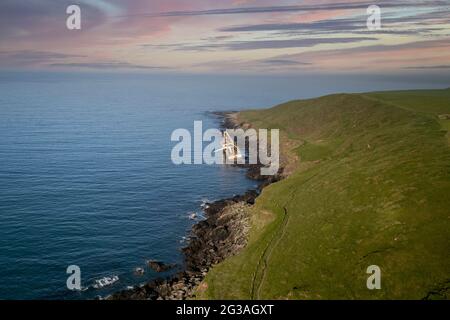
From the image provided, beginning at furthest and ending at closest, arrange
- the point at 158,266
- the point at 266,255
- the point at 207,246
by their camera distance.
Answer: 1. the point at 207,246
2. the point at 158,266
3. the point at 266,255

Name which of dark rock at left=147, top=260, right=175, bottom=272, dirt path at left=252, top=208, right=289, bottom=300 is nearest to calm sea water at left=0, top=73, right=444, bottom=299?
dark rock at left=147, top=260, right=175, bottom=272

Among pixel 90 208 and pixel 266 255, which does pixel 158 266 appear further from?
pixel 90 208

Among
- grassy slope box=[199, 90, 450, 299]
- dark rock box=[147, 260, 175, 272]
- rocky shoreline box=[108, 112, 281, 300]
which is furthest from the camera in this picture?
dark rock box=[147, 260, 175, 272]

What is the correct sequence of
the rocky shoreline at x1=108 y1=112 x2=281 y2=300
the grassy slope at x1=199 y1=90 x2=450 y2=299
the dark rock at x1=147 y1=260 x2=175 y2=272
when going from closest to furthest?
1. the grassy slope at x1=199 y1=90 x2=450 y2=299
2. the rocky shoreline at x1=108 y1=112 x2=281 y2=300
3. the dark rock at x1=147 y1=260 x2=175 y2=272

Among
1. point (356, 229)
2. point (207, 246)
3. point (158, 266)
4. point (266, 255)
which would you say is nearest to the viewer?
point (356, 229)

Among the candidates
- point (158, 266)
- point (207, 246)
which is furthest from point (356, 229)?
point (158, 266)

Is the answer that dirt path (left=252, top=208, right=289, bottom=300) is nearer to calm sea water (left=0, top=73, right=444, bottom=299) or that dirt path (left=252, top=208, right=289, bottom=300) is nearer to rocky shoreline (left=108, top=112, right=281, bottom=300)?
rocky shoreline (left=108, top=112, right=281, bottom=300)
